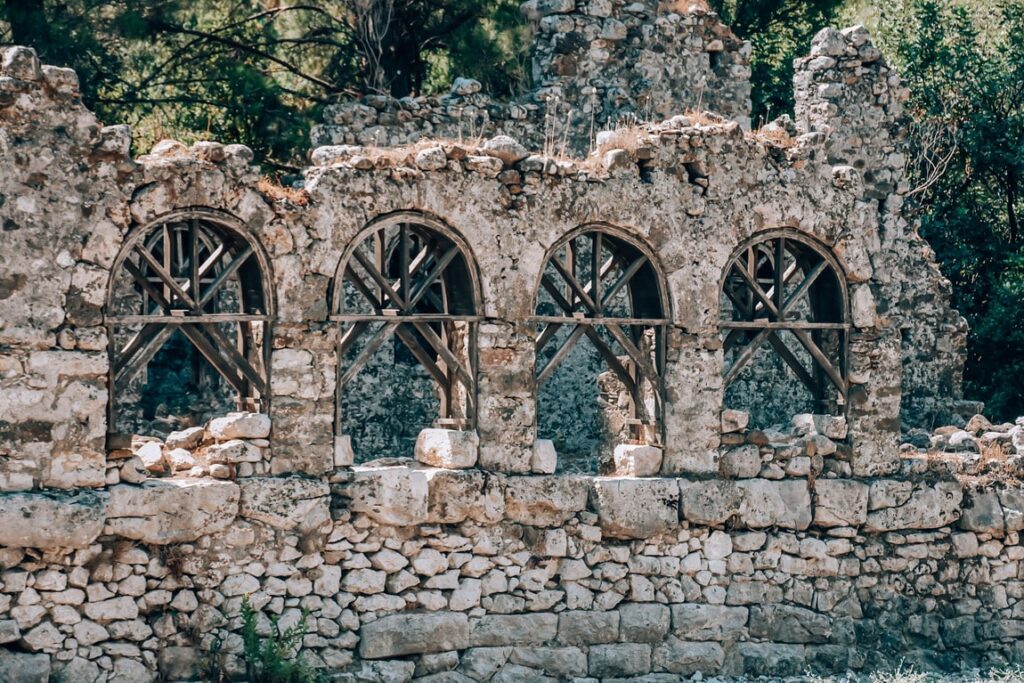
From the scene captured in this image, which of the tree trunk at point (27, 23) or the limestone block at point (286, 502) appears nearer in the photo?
the limestone block at point (286, 502)

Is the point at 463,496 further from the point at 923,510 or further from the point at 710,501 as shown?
the point at 923,510

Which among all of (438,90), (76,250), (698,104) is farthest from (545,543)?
(438,90)

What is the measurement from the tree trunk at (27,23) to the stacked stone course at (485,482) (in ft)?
26.4

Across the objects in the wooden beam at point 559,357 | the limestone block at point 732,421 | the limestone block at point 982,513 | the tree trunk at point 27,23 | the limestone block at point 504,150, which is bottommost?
the limestone block at point 982,513

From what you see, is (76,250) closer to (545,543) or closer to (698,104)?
(545,543)

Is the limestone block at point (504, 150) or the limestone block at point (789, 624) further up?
the limestone block at point (504, 150)

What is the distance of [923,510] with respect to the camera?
15844 mm

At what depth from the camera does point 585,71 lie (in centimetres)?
1942

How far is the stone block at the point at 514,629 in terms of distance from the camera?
14242mm

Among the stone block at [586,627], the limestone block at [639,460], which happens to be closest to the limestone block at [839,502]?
the limestone block at [639,460]

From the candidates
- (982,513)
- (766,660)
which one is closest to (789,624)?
(766,660)

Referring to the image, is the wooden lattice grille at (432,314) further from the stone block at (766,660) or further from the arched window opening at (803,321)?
the stone block at (766,660)

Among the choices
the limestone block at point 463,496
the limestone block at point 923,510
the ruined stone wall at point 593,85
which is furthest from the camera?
the ruined stone wall at point 593,85

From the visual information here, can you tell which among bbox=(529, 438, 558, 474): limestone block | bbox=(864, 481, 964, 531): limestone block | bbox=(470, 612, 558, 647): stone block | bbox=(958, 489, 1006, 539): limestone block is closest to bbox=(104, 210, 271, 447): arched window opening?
bbox=(529, 438, 558, 474): limestone block
